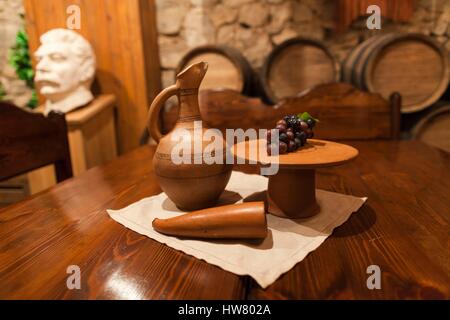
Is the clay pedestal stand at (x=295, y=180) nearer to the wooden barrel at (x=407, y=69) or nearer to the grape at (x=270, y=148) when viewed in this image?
the grape at (x=270, y=148)

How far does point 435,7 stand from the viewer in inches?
82.4

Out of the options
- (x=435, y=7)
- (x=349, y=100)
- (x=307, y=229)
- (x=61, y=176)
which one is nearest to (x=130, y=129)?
(x=61, y=176)

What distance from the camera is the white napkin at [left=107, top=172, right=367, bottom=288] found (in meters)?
0.50

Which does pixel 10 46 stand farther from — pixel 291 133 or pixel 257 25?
pixel 291 133

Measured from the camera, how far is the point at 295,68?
1997 mm

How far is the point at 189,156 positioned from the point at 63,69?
167cm

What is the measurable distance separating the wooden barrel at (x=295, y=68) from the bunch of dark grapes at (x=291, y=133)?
1337 mm

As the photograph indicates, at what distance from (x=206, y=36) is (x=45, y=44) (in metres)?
1.07

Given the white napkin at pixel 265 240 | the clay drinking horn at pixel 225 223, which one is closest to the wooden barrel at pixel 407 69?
the white napkin at pixel 265 240

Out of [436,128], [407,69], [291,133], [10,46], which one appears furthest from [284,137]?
[10,46]

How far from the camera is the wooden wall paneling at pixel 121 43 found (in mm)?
2172

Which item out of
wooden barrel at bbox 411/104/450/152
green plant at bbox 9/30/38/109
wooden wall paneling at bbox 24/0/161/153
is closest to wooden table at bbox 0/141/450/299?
wooden barrel at bbox 411/104/450/152

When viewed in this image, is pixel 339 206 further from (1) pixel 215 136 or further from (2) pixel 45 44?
(2) pixel 45 44

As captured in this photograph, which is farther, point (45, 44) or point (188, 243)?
point (45, 44)
